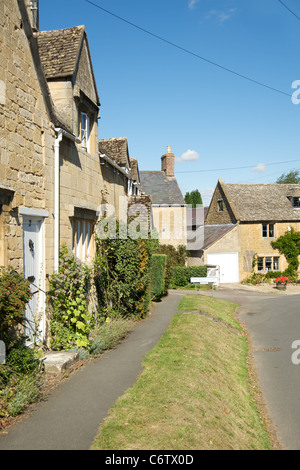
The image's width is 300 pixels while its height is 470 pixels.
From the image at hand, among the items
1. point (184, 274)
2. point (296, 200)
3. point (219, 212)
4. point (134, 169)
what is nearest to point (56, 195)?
point (134, 169)

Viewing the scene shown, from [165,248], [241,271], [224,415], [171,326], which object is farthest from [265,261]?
[224,415]

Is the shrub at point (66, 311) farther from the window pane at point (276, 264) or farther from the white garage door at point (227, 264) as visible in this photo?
the window pane at point (276, 264)

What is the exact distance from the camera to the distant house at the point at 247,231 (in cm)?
3347

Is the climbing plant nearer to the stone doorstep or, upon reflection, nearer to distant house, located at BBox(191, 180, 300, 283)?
distant house, located at BBox(191, 180, 300, 283)

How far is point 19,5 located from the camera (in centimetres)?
764

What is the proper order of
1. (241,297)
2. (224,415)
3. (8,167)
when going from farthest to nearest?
(241,297) → (8,167) → (224,415)

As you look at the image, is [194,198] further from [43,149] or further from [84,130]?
[43,149]

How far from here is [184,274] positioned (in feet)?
103

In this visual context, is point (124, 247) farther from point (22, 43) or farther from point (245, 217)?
point (245, 217)

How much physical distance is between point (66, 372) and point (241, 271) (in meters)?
27.7

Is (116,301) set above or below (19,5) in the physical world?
below

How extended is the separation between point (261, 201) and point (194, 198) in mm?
25567

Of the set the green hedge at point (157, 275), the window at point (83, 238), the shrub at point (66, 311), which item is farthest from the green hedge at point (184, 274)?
the shrub at point (66, 311)

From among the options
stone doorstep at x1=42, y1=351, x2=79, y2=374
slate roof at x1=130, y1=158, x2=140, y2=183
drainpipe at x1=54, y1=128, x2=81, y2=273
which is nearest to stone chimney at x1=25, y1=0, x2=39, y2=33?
drainpipe at x1=54, y1=128, x2=81, y2=273
